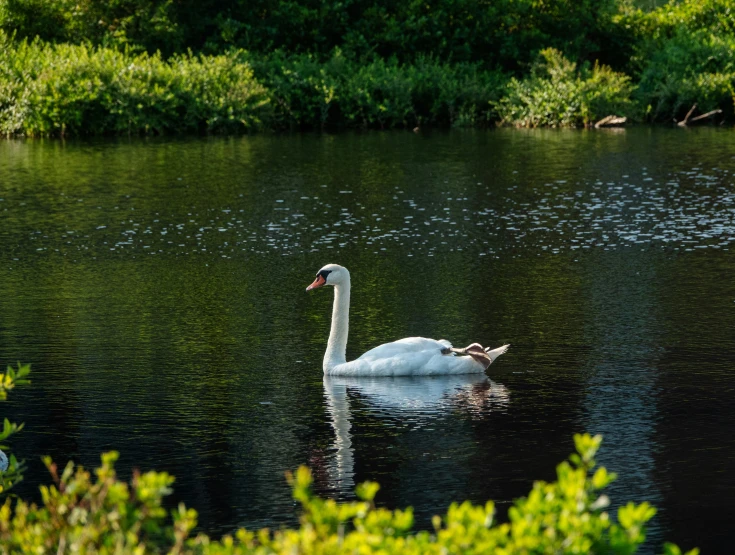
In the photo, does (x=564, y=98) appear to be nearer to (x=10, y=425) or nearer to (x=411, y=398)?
(x=411, y=398)

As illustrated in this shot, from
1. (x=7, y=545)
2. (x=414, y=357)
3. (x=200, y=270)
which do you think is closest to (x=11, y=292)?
(x=200, y=270)

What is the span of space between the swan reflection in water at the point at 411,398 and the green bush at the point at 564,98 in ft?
99.0

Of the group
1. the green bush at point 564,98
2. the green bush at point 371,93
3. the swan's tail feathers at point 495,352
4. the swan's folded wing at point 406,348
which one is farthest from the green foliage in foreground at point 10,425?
the green bush at point 564,98

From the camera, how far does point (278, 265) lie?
18.9 metres

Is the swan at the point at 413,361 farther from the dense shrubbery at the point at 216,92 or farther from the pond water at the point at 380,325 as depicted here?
the dense shrubbery at the point at 216,92

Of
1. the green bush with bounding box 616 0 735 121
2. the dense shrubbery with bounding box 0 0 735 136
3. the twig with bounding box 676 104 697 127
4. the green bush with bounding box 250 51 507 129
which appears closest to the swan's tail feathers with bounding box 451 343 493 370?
the dense shrubbery with bounding box 0 0 735 136

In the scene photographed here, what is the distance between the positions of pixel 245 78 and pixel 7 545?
3738 centimetres

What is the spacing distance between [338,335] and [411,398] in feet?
3.95

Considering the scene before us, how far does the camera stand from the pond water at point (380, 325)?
9875mm

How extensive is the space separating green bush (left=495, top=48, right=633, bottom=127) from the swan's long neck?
29.7 m

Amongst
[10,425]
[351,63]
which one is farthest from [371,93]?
[10,425]

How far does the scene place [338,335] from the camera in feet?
41.6

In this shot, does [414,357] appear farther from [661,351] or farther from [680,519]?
[680,519]

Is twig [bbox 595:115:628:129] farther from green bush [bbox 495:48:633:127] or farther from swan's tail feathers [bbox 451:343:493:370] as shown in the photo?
swan's tail feathers [bbox 451:343:493:370]
